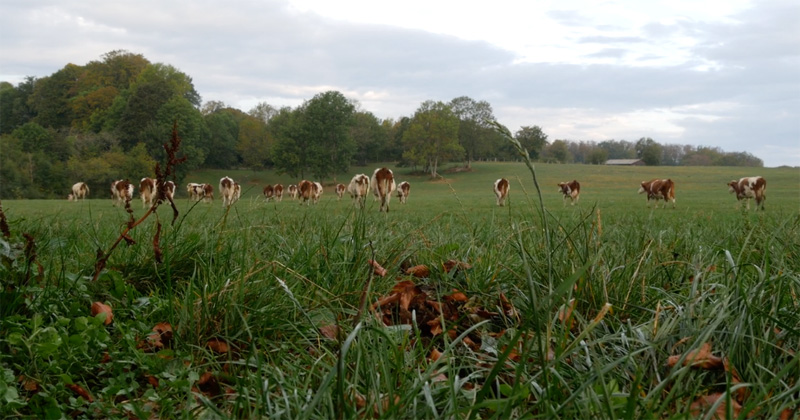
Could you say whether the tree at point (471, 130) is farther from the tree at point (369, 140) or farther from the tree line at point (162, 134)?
the tree at point (369, 140)

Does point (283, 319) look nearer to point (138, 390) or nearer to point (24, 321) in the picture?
point (138, 390)

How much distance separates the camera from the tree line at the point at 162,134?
64.8 m

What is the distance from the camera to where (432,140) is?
291 ft

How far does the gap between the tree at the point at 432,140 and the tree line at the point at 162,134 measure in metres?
0.16

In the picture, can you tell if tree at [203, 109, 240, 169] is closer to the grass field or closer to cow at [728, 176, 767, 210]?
cow at [728, 176, 767, 210]

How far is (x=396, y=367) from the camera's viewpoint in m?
2.05

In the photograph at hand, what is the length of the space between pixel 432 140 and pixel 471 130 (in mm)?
11380

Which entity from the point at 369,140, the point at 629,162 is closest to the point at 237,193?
the point at 369,140

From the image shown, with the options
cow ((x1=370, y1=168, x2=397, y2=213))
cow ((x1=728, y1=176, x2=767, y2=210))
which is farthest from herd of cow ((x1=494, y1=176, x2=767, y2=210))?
cow ((x1=370, y1=168, x2=397, y2=213))

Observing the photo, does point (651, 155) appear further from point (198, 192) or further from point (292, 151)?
point (198, 192)

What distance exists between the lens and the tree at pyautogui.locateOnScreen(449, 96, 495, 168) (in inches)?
3821

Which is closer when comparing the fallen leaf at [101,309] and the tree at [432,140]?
the fallen leaf at [101,309]

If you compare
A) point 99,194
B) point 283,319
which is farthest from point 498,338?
point 99,194

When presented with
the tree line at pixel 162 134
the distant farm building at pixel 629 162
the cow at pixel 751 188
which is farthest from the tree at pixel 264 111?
the cow at pixel 751 188
